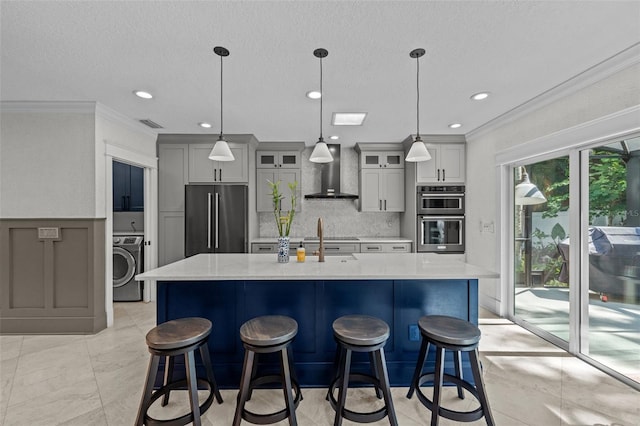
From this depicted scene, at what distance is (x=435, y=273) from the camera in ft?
6.61

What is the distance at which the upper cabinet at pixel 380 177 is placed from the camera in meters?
4.81

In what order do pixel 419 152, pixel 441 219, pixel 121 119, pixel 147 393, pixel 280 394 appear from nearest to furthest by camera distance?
pixel 147 393
pixel 280 394
pixel 419 152
pixel 121 119
pixel 441 219

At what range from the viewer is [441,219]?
436 centimetres

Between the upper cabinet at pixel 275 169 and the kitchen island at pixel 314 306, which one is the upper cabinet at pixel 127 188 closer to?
the upper cabinet at pixel 275 169

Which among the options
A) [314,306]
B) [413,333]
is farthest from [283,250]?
[413,333]

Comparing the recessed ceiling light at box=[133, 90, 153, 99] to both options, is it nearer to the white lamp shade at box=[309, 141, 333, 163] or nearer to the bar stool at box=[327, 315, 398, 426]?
the white lamp shade at box=[309, 141, 333, 163]

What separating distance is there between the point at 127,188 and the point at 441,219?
197 inches

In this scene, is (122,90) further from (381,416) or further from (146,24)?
(381,416)

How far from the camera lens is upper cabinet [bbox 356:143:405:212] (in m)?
4.81

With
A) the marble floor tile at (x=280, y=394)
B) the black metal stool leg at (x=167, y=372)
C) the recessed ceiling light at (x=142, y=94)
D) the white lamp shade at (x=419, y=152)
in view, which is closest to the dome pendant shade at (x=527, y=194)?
the marble floor tile at (x=280, y=394)

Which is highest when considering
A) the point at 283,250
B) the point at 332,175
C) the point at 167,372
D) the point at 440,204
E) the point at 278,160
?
the point at 278,160

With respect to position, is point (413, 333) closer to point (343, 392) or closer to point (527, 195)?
point (343, 392)

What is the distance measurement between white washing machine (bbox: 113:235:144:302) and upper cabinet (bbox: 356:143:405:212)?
347cm

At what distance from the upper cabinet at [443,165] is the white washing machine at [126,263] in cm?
426
